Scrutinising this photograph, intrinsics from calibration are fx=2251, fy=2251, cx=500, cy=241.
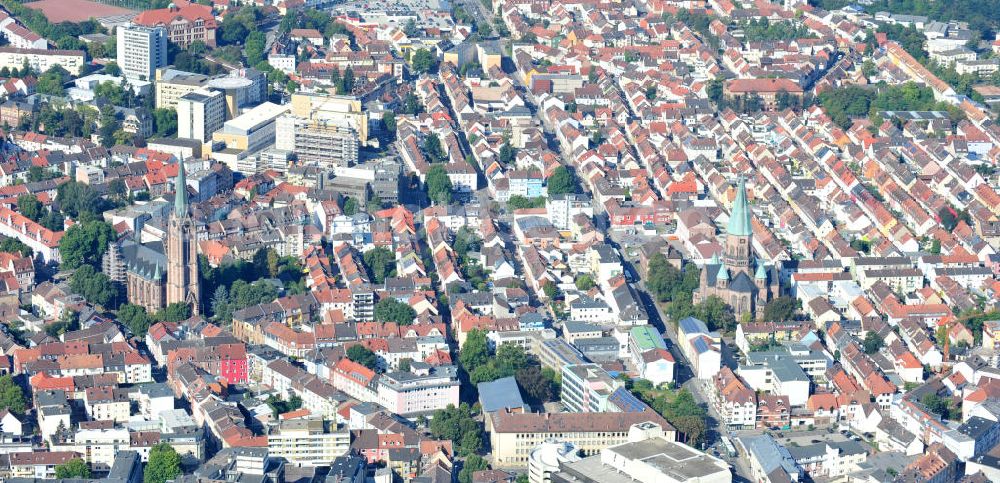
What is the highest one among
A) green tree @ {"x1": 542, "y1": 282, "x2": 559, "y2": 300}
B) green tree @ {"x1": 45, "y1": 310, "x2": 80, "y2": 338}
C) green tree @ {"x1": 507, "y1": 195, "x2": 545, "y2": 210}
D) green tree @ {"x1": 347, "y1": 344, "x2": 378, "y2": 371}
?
green tree @ {"x1": 347, "y1": 344, "x2": 378, "y2": 371}

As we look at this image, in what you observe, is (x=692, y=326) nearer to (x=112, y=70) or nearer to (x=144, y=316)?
(x=144, y=316)

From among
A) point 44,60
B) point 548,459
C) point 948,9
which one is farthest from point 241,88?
point 948,9

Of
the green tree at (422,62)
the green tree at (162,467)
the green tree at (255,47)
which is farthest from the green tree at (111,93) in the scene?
the green tree at (162,467)

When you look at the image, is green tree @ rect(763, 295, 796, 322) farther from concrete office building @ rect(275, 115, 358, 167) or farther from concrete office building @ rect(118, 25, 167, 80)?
concrete office building @ rect(118, 25, 167, 80)

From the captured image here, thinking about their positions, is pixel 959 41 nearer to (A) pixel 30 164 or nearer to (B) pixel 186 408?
(A) pixel 30 164

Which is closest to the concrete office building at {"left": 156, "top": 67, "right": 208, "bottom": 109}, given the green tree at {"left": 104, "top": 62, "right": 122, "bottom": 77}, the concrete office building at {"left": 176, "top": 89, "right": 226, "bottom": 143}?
the concrete office building at {"left": 176, "top": 89, "right": 226, "bottom": 143}

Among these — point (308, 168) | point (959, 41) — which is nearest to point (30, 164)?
point (308, 168)
